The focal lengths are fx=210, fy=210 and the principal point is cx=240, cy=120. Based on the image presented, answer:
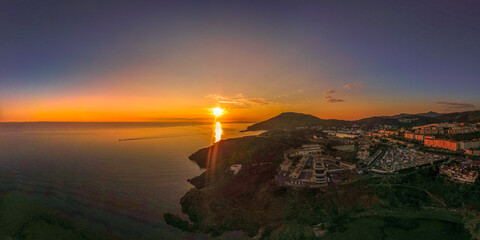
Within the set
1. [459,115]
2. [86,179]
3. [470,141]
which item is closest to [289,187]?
[86,179]

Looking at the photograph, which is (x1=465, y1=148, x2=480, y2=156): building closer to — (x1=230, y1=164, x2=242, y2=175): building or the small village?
the small village

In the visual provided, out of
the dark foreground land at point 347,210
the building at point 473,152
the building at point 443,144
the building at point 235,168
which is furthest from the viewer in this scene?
the building at point 443,144

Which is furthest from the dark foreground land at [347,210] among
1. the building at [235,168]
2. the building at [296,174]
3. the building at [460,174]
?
the building at [235,168]

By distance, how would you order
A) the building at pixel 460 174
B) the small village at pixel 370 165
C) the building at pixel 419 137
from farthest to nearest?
the building at pixel 419 137 → the small village at pixel 370 165 → the building at pixel 460 174

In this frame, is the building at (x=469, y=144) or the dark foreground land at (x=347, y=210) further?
the building at (x=469, y=144)

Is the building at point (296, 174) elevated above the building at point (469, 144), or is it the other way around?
the building at point (469, 144)

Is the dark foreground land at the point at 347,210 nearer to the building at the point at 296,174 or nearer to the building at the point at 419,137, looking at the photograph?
the building at the point at 296,174

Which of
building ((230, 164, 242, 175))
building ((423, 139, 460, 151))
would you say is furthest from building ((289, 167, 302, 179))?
building ((423, 139, 460, 151))

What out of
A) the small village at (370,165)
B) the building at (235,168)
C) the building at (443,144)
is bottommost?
the building at (235,168)
